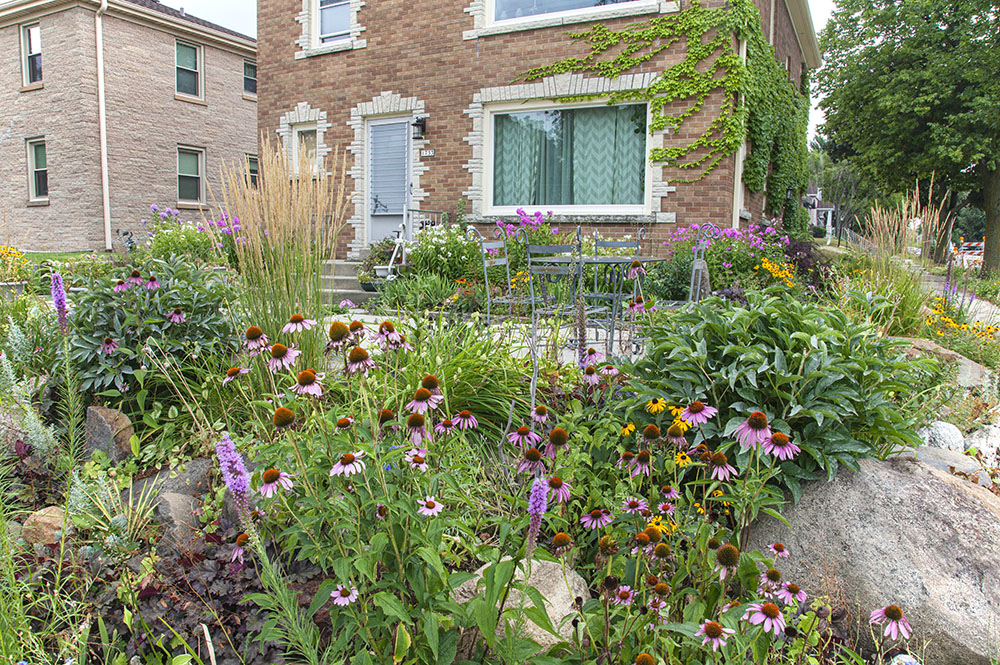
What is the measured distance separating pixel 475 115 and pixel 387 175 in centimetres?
205

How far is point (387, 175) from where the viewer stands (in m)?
11.1

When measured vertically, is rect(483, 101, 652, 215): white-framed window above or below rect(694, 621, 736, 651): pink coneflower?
above

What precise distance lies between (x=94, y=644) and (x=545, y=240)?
24.0 ft

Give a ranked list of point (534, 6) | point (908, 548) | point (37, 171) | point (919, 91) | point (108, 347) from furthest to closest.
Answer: point (919, 91)
point (37, 171)
point (534, 6)
point (108, 347)
point (908, 548)

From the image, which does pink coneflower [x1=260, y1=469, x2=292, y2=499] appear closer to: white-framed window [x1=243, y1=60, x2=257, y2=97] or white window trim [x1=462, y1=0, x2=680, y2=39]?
white window trim [x1=462, y1=0, x2=680, y2=39]

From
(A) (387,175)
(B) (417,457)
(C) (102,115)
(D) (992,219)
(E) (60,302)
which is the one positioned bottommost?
(B) (417,457)

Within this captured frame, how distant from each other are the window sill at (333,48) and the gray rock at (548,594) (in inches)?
422

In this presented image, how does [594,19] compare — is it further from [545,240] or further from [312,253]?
[312,253]

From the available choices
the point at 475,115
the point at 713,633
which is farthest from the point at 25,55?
the point at 713,633

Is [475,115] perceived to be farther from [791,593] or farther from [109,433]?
[791,593]

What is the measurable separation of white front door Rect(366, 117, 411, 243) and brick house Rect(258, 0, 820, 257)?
0.02 m

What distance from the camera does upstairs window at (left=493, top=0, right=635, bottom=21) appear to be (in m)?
9.50

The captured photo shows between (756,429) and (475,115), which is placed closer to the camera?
A: (756,429)

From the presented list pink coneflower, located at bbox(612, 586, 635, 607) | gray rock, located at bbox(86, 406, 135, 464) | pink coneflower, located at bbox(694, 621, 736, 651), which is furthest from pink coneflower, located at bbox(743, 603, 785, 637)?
gray rock, located at bbox(86, 406, 135, 464)
